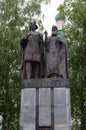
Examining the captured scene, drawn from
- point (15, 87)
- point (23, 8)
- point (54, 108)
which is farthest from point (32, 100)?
point (23, 8)

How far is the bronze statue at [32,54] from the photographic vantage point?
1324cm

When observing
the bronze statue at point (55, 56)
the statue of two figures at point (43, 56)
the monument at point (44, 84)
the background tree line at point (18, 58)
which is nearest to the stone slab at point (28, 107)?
the monument at point (44, 84)

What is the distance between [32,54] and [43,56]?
44cm

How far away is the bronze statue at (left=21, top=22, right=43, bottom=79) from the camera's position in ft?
43.4

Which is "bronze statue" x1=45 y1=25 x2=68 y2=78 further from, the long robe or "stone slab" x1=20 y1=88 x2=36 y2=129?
"stone slab" x1=20 y1=88 x2=36 y2=129

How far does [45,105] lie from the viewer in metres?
12.7

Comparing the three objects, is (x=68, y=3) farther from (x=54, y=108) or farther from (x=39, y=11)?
(x=54, y=108)

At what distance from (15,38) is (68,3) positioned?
4.60 meters

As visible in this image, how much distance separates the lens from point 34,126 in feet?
41.0

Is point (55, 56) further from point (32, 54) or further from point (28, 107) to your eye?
point (28, 107)

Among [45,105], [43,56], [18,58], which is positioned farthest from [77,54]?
[45,105]

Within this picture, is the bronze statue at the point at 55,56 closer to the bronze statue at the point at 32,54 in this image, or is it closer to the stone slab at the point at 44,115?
the bronze statue at the point at 32,54

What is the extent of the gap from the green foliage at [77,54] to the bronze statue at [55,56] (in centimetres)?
917

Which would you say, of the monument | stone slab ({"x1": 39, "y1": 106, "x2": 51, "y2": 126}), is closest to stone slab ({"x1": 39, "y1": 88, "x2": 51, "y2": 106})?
the monument
